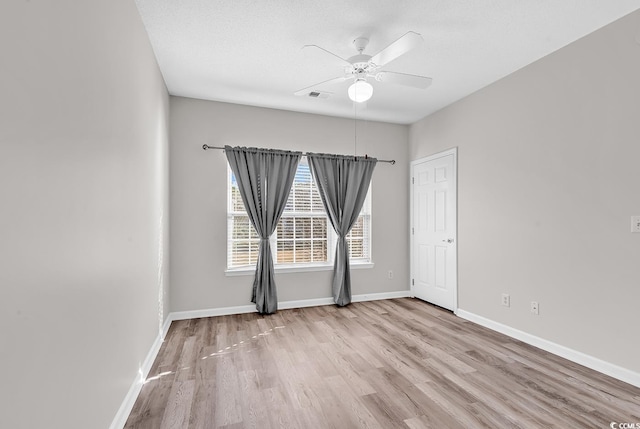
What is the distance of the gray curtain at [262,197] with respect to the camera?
4000 mm

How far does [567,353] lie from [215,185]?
4034 millimetres

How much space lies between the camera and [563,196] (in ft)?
9.16

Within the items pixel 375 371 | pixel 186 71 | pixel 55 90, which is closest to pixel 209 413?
pixel 375 371

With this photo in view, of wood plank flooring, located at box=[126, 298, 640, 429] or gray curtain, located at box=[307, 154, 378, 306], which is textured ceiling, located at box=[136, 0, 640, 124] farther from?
wood plank flooring, located at box=[126, 298, 640, 429]

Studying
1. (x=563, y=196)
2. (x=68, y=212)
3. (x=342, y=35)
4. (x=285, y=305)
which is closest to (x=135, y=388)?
(x=68, y=212)

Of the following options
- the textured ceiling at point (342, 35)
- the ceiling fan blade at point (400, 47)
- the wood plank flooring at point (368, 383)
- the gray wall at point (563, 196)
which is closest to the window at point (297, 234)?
the wood plank flooring at point (368, 383)

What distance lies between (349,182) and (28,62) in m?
3.79

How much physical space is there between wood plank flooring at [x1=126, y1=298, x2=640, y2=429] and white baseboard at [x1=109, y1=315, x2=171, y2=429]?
4cm

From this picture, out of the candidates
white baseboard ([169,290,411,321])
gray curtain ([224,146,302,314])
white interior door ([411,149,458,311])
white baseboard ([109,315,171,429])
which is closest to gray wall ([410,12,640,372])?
white interior door ([411,149,458,311])

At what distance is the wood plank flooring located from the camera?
75.5 inches

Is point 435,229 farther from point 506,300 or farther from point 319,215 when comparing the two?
point 319,215

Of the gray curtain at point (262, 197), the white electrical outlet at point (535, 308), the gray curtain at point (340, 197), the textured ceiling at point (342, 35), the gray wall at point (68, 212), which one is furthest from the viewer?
the gray curtain at point (340, 197)

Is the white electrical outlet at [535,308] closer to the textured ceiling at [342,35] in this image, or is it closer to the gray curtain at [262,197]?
the textured ceiling at [342,35]

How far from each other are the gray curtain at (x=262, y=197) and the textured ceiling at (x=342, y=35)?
A: 2.66 feet
